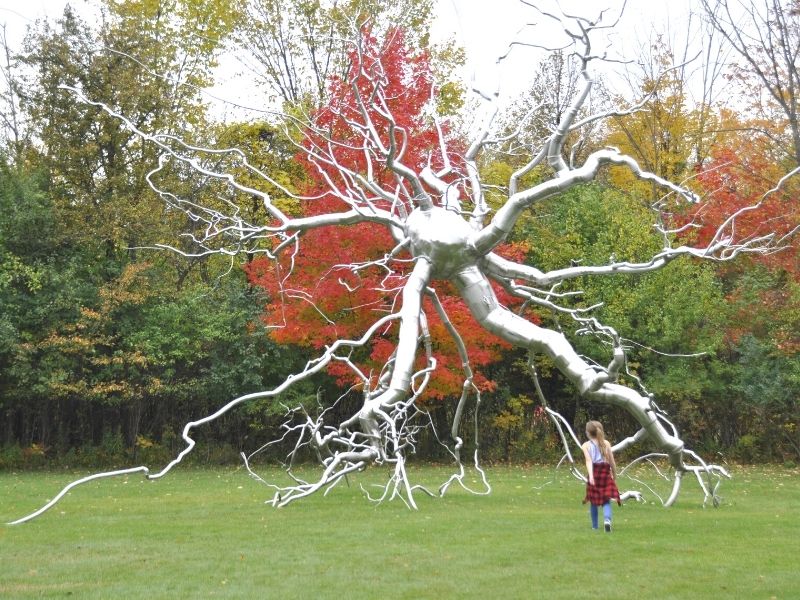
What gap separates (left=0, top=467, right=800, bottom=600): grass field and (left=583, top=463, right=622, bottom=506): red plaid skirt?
0.38m

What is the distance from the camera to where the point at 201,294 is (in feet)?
81.1

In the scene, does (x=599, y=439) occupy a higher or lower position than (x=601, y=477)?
higher

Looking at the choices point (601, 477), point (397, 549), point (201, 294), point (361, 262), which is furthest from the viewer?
point (201, 294)

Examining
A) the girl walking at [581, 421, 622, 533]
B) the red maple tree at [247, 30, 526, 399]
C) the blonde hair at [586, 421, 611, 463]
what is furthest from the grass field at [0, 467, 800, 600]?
the red maple tree at [247, 30, 526, 399]

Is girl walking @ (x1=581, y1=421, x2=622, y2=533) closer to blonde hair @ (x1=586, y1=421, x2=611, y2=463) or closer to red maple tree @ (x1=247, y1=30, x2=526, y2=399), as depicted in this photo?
blonde hair @ (x1=586, y1=421, x2=611, y2=463)

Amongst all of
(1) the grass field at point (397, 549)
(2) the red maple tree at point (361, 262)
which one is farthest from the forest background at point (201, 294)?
(1) the grass field at point (397, 549)

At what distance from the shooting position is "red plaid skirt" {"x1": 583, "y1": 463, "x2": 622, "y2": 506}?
1026 centimetres

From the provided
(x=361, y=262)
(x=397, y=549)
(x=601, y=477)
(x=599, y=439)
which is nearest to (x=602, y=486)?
(x=601, y=477)

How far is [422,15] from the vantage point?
30.3 metres

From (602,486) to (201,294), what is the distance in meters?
16.2

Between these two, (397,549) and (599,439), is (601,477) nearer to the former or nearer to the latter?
(599,439)

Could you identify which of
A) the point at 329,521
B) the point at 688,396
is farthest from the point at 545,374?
the point at 329,521

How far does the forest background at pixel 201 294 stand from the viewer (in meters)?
23.3

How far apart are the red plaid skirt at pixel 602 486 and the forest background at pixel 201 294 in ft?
35.4
